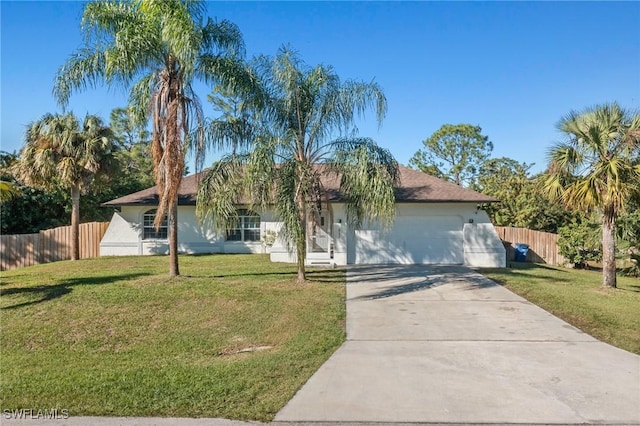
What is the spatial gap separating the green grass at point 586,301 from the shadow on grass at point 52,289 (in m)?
11.4

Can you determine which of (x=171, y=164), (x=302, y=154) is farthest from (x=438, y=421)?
(x=171, y=164)

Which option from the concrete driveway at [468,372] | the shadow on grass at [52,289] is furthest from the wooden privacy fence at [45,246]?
the concrete driveway at [468,372]

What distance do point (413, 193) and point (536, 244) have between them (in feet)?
24.8

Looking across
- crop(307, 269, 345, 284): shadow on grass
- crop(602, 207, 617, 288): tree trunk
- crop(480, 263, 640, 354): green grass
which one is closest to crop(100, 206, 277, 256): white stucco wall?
crop(307, 269, 345, 284): shadow on grass

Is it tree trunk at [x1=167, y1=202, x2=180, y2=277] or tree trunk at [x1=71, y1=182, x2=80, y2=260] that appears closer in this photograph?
tree trunk at [x1=167, y1=202, x2=180, y2=277]

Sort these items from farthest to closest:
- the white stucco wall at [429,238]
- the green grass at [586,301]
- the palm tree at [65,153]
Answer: the palm tree at [65,153] < the white stucco wall at [429,238] < the green grass at [586,301]

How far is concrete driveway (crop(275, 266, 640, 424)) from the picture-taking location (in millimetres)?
4562

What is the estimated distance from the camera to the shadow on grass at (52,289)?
1017 centimetres

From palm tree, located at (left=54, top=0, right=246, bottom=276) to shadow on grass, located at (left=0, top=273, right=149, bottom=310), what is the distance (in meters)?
2.55

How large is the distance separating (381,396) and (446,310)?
5065 mm

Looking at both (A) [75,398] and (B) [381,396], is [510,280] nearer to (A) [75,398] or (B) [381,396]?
(B) [381,396]

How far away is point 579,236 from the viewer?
17.9 meters

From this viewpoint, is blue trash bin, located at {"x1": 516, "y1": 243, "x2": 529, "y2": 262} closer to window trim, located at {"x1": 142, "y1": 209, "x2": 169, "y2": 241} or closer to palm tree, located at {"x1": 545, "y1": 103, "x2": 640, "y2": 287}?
palm tree, located at {"x1": 545, "y1": 103, "x2": 640, "y2": 287}

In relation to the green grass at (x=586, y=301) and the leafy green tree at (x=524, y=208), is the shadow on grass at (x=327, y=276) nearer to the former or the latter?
the green grass at (x=586, y=301)
